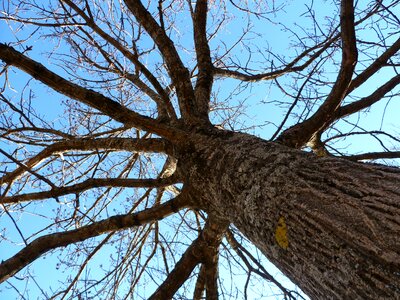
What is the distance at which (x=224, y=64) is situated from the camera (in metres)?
4.18

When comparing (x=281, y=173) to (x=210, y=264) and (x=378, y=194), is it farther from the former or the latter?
(x=210, y=264)

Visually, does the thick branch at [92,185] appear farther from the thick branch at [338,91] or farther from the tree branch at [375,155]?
the tree branch at [375,155]

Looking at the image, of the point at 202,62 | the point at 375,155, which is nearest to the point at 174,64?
the point at 202,62

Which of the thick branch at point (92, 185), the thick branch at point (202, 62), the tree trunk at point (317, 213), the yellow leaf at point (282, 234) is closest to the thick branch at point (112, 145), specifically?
the thick branch at point (92, 185)

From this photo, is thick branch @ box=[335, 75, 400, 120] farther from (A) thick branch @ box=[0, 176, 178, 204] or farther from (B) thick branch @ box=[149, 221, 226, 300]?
(A) thick branch @ box=[0, 176, 178, 204]

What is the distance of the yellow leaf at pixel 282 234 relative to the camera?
1178 mm

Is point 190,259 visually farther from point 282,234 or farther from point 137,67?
point 137,67

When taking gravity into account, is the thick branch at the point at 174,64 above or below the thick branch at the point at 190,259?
above

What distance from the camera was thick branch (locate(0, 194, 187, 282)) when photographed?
1.86 metres

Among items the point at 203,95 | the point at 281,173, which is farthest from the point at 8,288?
the point at 281,173

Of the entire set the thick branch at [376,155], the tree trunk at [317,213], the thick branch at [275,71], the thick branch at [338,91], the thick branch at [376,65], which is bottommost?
the tree trunk at [317,213]

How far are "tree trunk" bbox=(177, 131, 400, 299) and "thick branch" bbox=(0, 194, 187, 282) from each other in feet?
1.93

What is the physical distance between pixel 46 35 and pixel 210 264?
8.85ft

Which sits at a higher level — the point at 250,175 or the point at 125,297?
the point at 125,297
